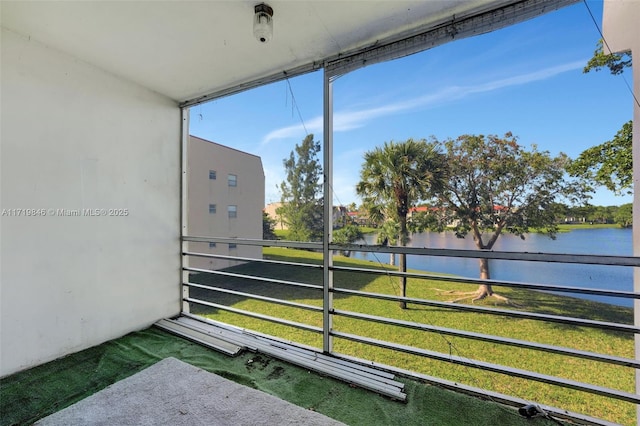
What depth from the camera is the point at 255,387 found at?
64.2 inches

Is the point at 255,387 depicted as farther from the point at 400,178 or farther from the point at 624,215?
the point at 624,215

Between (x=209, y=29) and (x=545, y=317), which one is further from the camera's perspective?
(x=209, y=29)

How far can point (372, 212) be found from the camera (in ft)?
7.23

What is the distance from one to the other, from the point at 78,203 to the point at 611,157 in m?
3.61

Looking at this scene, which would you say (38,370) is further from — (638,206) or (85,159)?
(638,206)

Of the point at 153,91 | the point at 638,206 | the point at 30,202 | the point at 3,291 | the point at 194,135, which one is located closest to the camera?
the point at 638,206

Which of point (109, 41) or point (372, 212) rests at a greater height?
point (109, 41)

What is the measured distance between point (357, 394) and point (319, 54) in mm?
2245

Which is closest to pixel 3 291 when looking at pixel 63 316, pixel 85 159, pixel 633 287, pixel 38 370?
pixel 63 316

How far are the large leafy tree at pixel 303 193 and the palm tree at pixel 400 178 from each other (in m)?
0.42

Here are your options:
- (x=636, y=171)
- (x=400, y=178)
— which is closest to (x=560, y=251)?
(x=636, y=171)

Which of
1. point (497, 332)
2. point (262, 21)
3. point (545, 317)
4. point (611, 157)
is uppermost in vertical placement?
point (262, 21)

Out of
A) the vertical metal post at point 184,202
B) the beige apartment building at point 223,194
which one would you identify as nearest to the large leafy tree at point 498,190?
the beige apartment building at point 223,194

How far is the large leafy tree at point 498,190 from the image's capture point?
1.76m
